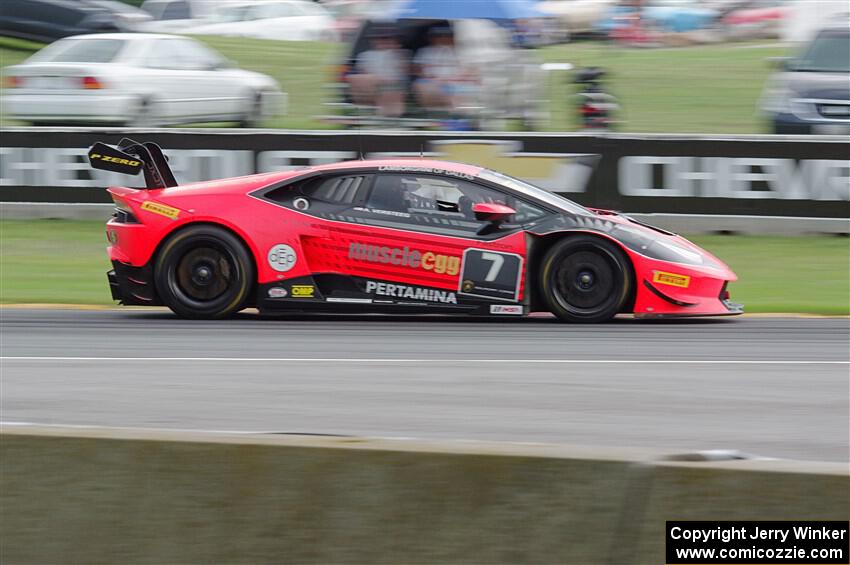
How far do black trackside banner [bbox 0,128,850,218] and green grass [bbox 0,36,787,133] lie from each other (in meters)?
1.37

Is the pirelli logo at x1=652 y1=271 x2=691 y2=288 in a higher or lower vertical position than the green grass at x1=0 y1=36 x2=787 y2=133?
lower

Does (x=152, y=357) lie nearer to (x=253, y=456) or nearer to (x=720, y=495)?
(x=253, y=456)

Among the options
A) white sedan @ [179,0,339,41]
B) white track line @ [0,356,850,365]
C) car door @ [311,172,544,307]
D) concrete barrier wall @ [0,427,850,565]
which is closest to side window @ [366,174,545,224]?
car door @ [311,172,544,307]

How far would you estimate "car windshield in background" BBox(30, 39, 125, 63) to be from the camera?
56.7 feet

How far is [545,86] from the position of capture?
17.4m

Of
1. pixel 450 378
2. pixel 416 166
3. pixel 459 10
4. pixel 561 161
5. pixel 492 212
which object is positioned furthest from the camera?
pixel 459 10

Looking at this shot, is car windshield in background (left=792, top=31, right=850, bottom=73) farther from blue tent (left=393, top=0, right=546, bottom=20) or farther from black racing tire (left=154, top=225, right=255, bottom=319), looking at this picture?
black racing tire (left=154, top=225, right=255, bottom=319)

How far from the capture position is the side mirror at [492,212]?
30.1 ft

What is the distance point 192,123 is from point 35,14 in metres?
9.19

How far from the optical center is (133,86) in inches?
666

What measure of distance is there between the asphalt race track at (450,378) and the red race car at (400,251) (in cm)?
21

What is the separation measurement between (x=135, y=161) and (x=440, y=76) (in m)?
7.26

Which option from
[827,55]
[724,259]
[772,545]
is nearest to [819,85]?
[827,55]

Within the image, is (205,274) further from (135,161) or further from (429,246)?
(429,246)
